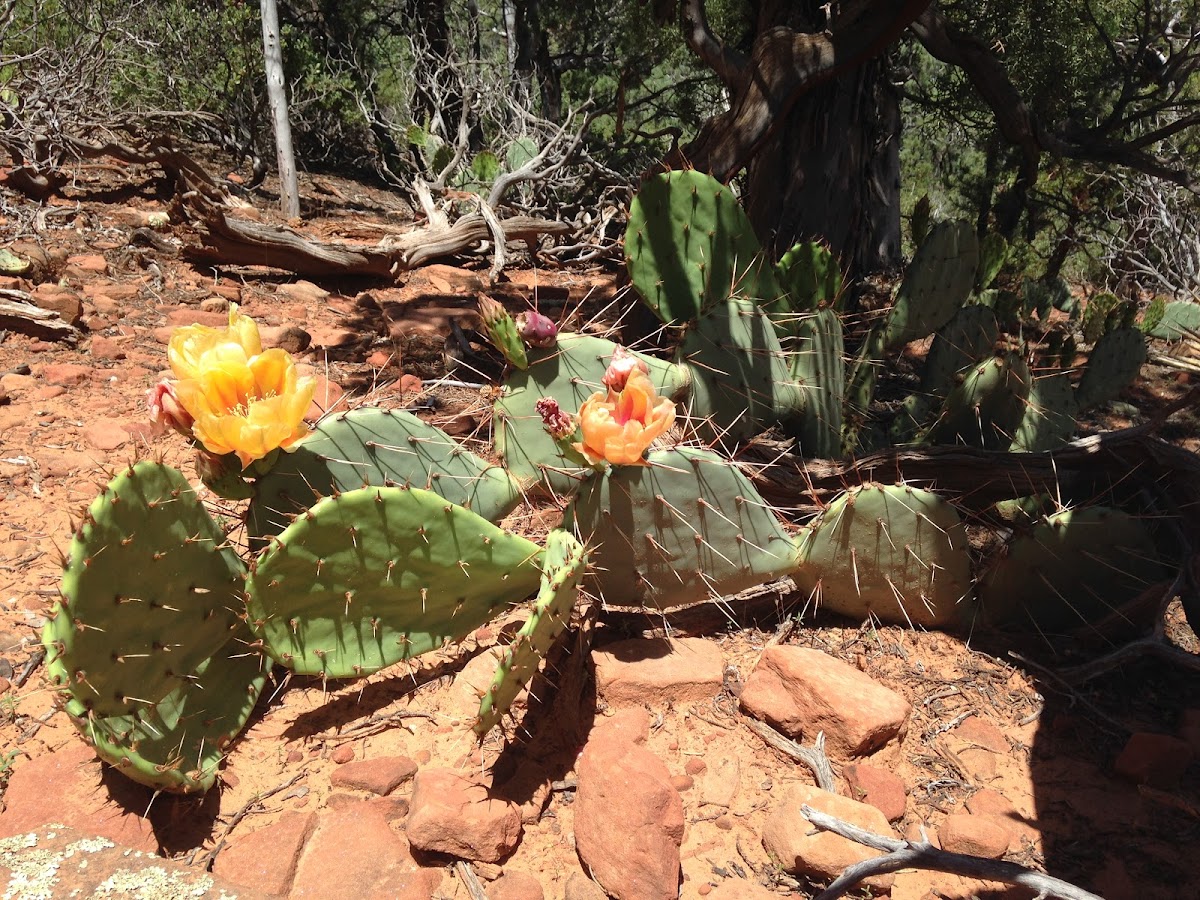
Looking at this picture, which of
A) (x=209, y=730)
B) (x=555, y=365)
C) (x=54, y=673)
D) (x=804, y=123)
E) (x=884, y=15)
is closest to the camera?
(x=54, y=673)

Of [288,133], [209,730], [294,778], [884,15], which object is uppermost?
[884,15]

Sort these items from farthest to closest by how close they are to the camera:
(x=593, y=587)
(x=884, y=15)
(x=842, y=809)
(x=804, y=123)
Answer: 1. (x=804, y=123)
2. (x=884, y=15)
3. (x=593, y=587)
4. (x=842, y=809)

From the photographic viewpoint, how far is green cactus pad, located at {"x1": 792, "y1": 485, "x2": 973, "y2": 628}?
6.89 feet

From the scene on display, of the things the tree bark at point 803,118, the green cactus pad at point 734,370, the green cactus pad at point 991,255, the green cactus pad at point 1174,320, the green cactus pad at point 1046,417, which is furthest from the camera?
the green cactus pad at point 1174,320

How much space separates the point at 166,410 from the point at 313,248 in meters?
3.62

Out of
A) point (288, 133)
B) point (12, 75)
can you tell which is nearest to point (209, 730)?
point (288, 133)

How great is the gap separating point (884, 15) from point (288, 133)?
484 cm

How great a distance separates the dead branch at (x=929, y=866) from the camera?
4.43 ft

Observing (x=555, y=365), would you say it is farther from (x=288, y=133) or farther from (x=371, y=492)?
(x=288, y=133)

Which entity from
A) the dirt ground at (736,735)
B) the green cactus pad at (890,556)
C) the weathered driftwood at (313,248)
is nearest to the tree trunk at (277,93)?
the weathered driftwood at (313,248)

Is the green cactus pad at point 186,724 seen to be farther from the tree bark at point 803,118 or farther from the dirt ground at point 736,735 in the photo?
the tree bark at point 803,118

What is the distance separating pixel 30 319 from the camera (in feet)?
12.7

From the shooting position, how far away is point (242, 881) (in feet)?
5.22

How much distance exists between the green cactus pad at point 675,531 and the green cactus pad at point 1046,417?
113cm
